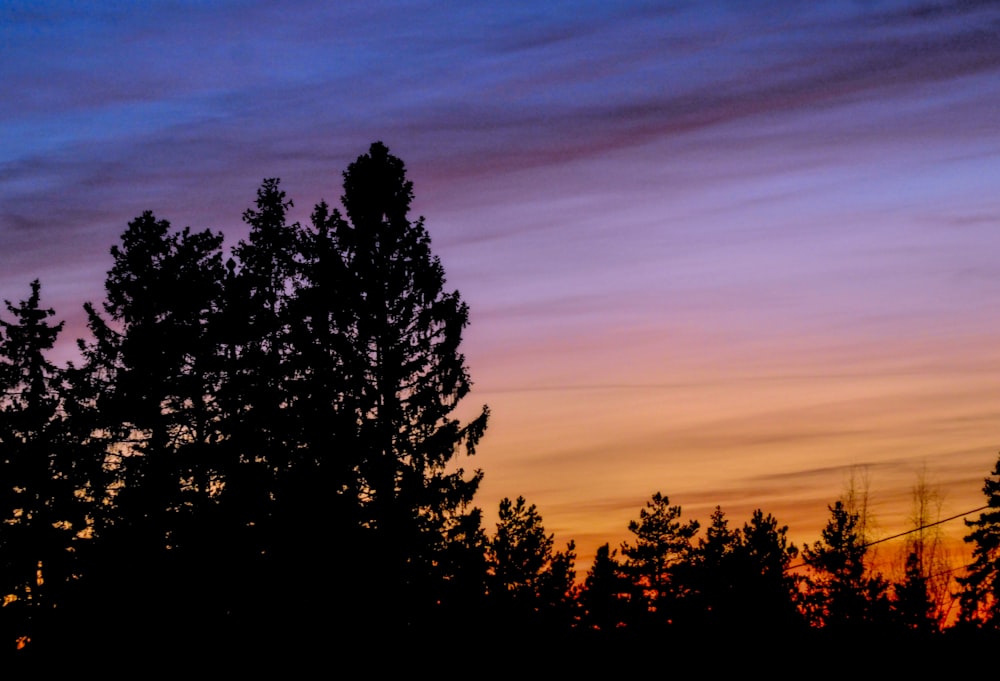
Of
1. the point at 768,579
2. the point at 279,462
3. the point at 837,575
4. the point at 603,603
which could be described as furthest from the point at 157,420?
the point at 837,575

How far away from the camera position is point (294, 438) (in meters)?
34.3

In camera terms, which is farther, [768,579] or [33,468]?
[768,579]

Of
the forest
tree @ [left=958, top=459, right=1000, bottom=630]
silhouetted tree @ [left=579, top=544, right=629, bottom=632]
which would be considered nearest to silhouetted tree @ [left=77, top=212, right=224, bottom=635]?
the forest

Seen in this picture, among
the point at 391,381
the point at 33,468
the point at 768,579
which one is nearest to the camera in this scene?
the point at 391,381

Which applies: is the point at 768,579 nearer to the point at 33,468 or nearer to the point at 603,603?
the point at 603,603

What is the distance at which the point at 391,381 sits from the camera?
32531 mm

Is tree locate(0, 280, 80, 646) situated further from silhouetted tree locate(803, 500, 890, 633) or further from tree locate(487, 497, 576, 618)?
silhouetted tree locate(803, 500, 890, 633)

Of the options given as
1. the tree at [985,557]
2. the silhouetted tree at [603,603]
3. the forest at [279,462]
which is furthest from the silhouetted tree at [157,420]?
the tree at [985,557]

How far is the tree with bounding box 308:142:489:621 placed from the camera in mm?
31750

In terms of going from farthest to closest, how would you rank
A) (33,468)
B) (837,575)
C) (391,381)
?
(837,575), (33,468), (391,381)

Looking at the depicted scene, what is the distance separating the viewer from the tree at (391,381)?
104 feet

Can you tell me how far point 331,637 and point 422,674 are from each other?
109 inches

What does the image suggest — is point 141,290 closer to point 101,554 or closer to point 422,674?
point 101,554

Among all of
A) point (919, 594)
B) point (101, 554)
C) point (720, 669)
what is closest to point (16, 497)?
point (101, 554)
